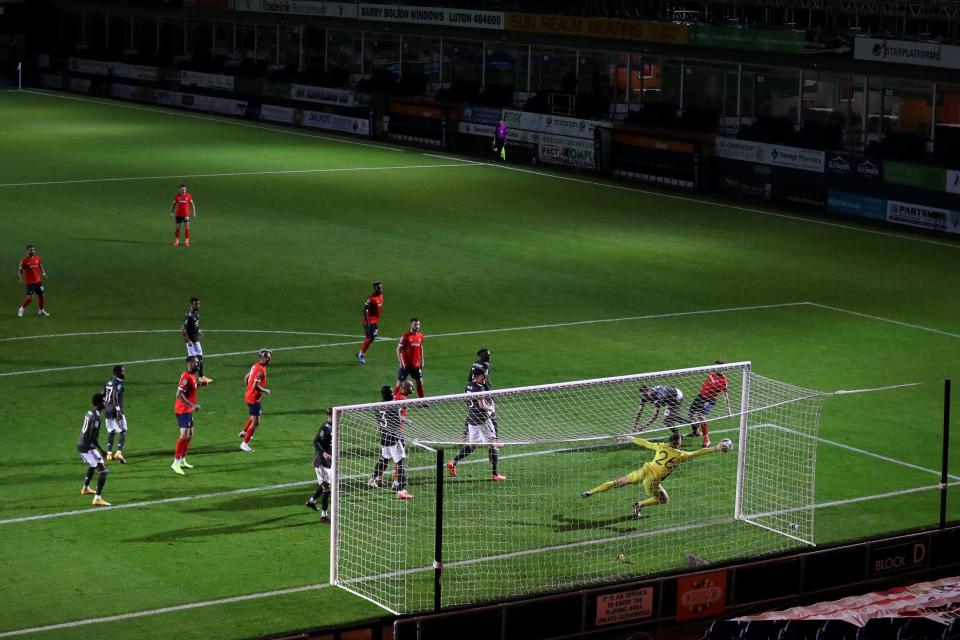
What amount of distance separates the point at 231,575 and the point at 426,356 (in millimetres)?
11554

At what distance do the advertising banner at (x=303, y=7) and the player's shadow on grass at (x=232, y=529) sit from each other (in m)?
53.3

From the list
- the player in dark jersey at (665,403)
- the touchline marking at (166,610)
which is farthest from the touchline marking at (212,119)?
the touchline marking at (166,610)

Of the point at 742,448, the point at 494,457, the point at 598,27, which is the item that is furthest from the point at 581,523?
the point at 598,27

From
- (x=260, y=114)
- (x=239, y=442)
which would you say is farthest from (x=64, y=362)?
(x=260, y=114)

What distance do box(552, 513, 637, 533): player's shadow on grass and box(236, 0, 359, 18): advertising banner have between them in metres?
53.3

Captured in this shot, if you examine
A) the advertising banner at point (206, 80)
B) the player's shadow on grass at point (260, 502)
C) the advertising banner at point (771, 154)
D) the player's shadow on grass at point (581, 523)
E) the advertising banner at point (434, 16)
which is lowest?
the player's shadow on grass at point (581, 523)

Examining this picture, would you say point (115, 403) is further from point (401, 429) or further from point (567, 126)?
point (567, 126)

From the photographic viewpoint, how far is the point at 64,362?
28812 millimetres

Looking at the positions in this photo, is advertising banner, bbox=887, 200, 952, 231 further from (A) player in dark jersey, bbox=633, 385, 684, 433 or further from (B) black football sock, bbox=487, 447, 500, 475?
(B) black football sock, bbox=487, 447, 500, 475

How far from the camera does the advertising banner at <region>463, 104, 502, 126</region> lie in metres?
61.3

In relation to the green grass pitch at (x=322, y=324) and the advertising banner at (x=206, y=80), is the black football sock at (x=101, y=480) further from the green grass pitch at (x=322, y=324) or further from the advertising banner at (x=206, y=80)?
the advertising banner at (x=206, y=80)

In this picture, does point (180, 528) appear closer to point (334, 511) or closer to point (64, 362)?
point (334, 511)

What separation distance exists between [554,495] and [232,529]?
15.8 feet

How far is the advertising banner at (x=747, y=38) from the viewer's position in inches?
2094
